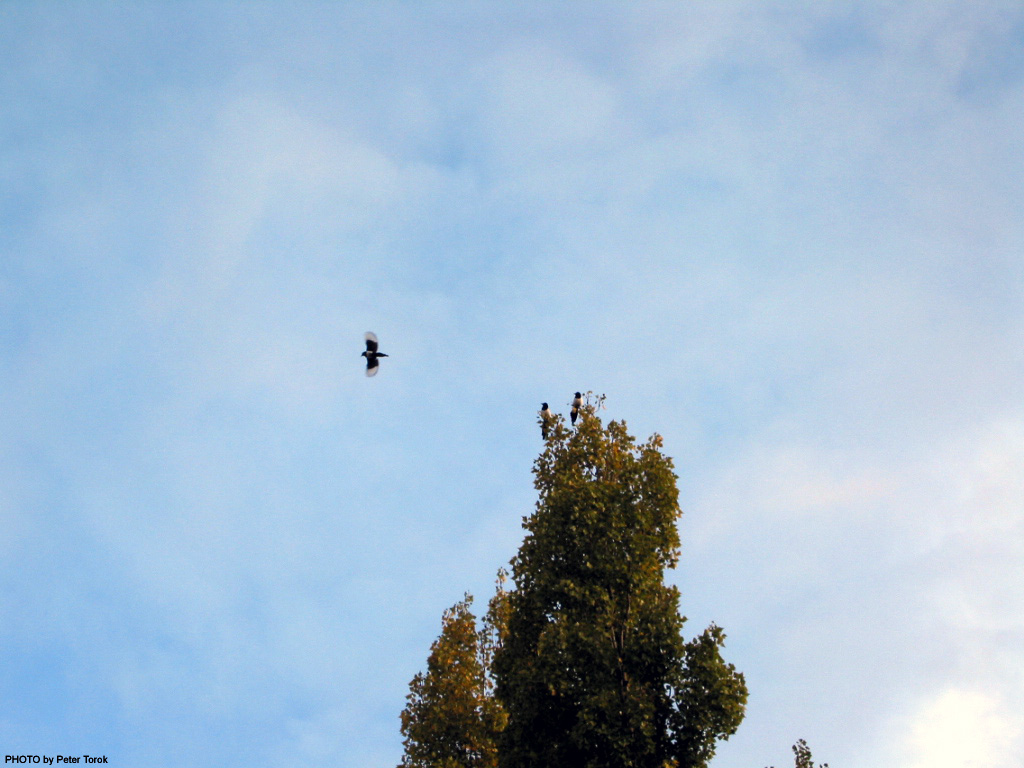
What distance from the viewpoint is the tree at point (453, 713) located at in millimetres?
30547

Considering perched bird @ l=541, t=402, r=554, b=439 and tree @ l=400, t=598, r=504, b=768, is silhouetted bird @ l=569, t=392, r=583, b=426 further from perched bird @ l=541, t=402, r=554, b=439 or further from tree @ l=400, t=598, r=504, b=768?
tree @ l=400, t=598, r=504, b=768

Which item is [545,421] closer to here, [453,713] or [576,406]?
[576,406]

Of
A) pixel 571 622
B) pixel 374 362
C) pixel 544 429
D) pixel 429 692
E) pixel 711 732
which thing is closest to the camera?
pixel 711 732

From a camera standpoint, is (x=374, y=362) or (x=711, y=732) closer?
(x=711, y=732)

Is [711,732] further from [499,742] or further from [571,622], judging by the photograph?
[499,742]

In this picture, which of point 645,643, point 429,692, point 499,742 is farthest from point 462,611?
point 645,643

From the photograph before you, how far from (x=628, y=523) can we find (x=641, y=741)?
589 centimetres

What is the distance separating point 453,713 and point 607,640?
9293 mm

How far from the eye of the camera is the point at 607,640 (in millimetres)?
24219

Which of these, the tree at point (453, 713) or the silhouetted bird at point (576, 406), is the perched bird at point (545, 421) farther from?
the tree at point (453, 713)

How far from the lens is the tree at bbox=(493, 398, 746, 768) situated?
76.3 feet

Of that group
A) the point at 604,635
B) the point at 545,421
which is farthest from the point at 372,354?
the point at 604,635

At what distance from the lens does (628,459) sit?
27.5m

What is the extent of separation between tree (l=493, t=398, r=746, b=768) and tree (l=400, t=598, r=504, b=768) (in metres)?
5.10
